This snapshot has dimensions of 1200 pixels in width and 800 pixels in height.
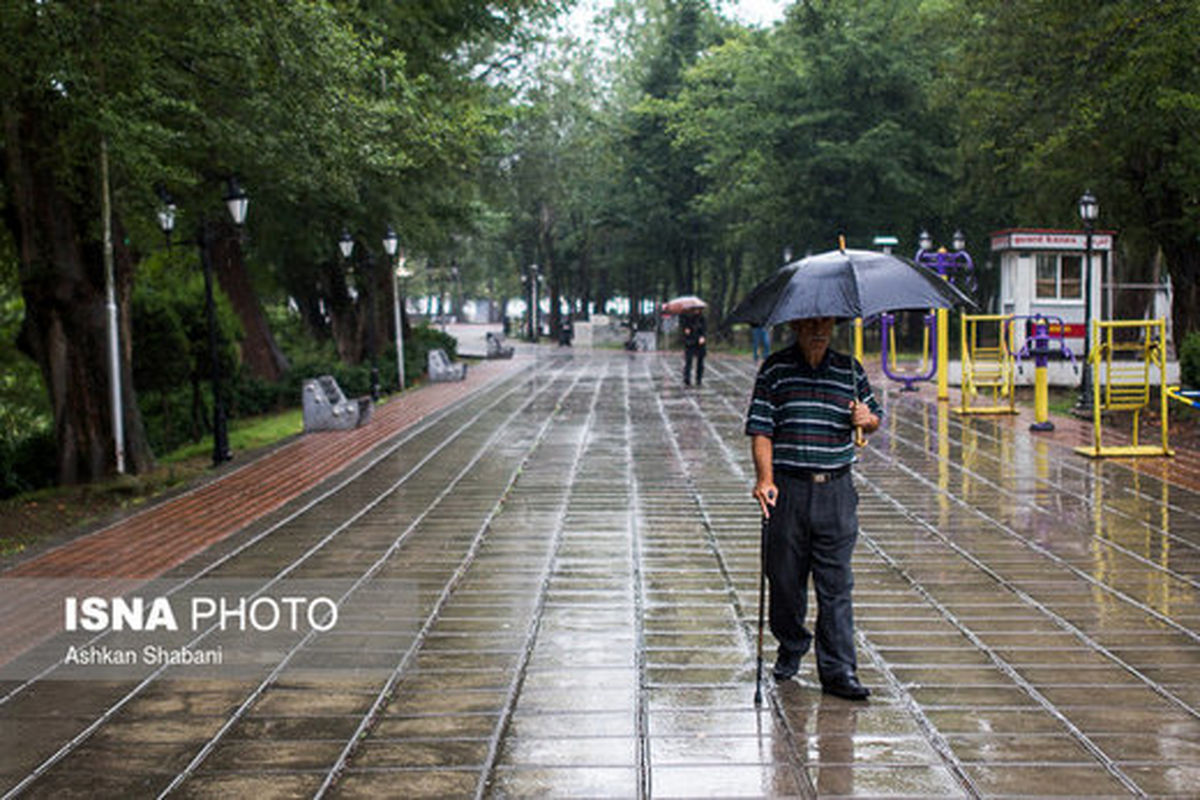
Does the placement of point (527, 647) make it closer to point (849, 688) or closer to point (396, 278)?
point (849, 688)

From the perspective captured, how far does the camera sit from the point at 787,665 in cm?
562

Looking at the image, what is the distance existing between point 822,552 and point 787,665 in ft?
2.21

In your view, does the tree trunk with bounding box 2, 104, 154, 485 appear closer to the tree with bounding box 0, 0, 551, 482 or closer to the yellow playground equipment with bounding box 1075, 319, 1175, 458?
the tree with bounding box 0, 0, 551, 482

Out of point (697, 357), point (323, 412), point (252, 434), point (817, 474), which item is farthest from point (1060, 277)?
point (817, 474)

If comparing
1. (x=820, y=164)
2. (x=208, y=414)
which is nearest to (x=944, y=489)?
(x=208, y=414)

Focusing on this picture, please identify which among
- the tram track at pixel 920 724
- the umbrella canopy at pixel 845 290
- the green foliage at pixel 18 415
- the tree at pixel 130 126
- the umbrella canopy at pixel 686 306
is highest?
the tree at pixel 130 126

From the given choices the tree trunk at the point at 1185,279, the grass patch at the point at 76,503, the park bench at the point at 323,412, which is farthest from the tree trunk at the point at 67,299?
the tree trunk at the point at 1185,279

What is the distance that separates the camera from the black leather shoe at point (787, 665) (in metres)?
5.60

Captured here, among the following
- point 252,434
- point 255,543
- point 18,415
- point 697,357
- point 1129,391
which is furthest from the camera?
point 697,357

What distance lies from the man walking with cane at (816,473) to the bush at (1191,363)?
1185cm

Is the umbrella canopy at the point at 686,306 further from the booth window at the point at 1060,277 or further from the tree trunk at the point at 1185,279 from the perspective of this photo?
the tree trunk at the point at 1185,279

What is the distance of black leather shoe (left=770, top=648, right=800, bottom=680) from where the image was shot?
5.60 m

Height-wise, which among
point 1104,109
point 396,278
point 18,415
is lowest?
point 18,415

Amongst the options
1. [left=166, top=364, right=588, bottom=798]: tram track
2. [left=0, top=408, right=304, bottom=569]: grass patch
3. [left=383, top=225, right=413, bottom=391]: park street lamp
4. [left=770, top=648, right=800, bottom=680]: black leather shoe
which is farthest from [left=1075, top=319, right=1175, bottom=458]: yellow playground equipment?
[left=383, top=225, right=413, bottom=391]: park street lamp
